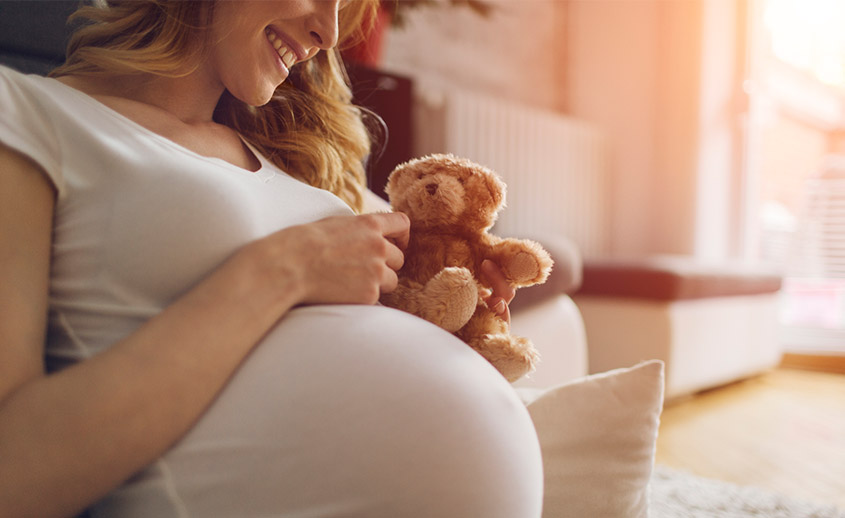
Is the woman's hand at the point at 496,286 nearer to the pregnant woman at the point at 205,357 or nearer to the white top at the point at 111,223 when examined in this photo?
the pregnant woman at the point at 205,357

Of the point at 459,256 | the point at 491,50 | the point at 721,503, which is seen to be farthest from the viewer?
the point at 491,50

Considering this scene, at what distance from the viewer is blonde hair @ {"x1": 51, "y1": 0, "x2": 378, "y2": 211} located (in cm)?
64

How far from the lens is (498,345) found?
586mm

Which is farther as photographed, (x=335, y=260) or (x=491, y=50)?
(x=491, y=50)

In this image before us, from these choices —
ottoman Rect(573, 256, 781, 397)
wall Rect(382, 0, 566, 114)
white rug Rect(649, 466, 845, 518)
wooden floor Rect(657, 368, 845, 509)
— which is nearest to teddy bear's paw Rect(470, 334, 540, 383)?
white rug Rect(649, 466, 845, 518)

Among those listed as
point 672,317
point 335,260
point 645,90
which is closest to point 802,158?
point 645,90

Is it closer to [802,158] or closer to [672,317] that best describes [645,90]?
[802,158]

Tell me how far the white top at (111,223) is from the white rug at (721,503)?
926 mm

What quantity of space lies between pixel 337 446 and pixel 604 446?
0.40 m

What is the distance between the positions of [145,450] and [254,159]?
374mm

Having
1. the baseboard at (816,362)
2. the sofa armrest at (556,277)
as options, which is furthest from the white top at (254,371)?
the baseboard at (816,362)

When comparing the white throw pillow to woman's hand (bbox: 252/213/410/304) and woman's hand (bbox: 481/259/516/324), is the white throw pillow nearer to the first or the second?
woman's hand (bbox: 481/259/516/324)

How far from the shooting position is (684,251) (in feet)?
9.88

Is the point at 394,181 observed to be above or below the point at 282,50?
below
